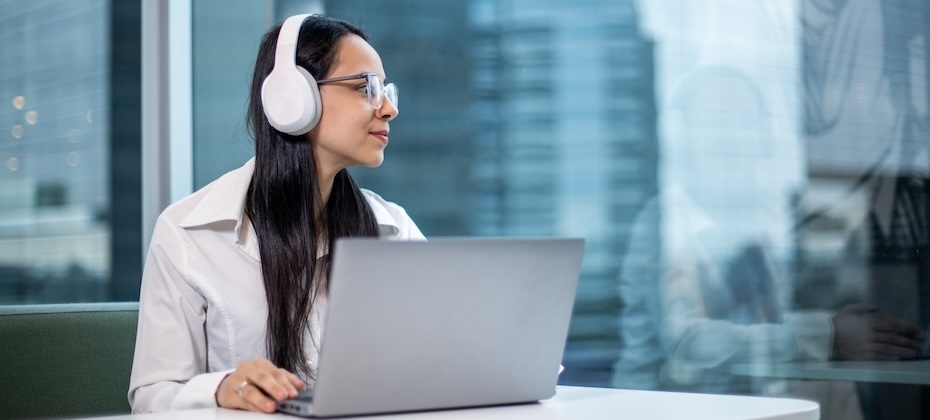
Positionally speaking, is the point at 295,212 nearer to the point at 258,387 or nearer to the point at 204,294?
the point at 204,294

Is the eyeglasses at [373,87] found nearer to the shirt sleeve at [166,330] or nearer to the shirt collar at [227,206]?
the shirt collar at [227,206]

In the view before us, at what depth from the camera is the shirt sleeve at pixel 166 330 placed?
140cm

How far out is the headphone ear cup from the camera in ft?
5.14

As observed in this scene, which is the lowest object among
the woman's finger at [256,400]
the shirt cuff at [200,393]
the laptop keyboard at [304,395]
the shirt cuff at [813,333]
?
the shirt cuff at [813,333]

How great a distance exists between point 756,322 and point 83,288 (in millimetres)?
1896

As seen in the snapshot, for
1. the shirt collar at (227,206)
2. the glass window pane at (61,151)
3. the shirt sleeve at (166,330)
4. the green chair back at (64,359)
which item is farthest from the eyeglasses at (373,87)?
the glass window pane at (61,151)

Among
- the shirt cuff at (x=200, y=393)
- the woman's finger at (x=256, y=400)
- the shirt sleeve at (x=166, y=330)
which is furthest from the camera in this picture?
the shirt sleeve at (x=166, y=330)

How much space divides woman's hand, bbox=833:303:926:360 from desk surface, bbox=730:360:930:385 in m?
0.02

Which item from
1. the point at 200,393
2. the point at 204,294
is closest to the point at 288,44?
the point at 204,294

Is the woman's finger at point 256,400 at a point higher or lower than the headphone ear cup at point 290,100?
lower

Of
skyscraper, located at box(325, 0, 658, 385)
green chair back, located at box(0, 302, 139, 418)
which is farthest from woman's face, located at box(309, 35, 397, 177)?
skyscraper, located at box(325, 0, 658, 385)

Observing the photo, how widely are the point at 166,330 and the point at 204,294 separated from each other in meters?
0.08

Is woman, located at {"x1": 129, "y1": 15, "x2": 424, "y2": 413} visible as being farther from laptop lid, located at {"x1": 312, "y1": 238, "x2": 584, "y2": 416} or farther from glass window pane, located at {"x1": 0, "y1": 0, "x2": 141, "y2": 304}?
glass window pane, located at {"x1": 0, "y1": 0, "x2": 141, "y2": 304}

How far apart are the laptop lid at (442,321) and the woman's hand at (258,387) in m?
0.11
